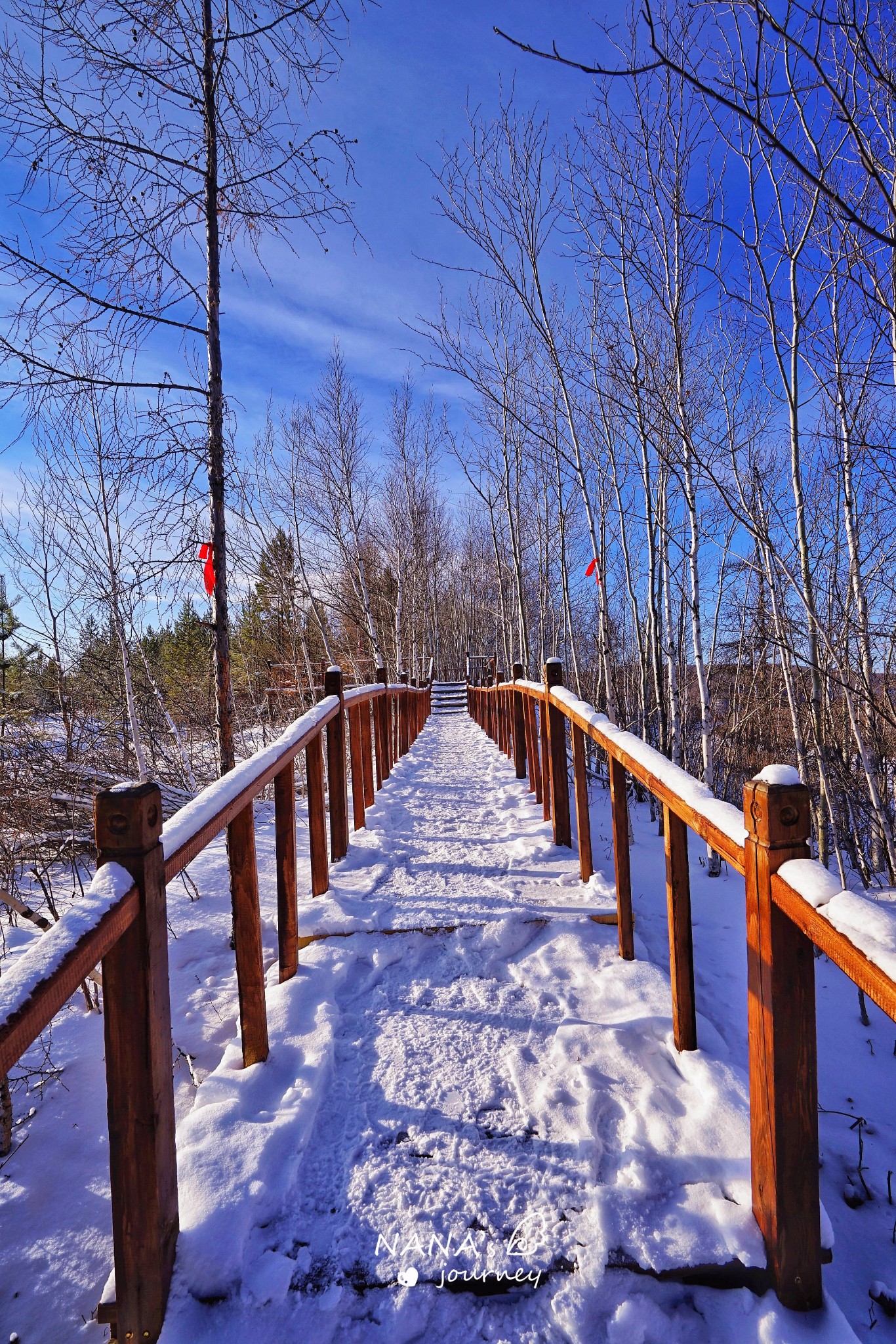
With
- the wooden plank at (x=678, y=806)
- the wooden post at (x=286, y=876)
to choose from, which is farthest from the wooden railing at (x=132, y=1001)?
the wooden plank at (x=678, y=806)

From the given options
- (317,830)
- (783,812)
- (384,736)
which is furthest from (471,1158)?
(384,736)

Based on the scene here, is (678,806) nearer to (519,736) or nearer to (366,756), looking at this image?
(366,756)

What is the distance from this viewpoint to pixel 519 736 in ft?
20.4

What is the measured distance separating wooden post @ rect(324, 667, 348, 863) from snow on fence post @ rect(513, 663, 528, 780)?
267cm

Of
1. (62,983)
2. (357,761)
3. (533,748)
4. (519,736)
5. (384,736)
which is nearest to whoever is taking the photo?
(62,983)

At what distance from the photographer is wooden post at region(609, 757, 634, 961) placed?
2.31 metres

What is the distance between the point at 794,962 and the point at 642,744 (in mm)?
958

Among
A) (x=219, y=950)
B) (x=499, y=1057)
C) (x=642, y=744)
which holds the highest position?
(x=642, y=744)

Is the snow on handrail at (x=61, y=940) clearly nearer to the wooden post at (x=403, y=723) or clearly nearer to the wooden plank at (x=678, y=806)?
the wooden plank at (x=678, y=806)

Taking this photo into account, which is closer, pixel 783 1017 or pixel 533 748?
pixel 783 1017

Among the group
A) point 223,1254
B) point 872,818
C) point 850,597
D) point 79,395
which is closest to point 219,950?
point 223,1254

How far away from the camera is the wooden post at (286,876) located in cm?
220

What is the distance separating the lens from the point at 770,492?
5.40m

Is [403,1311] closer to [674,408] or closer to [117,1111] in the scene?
[117,1111]
